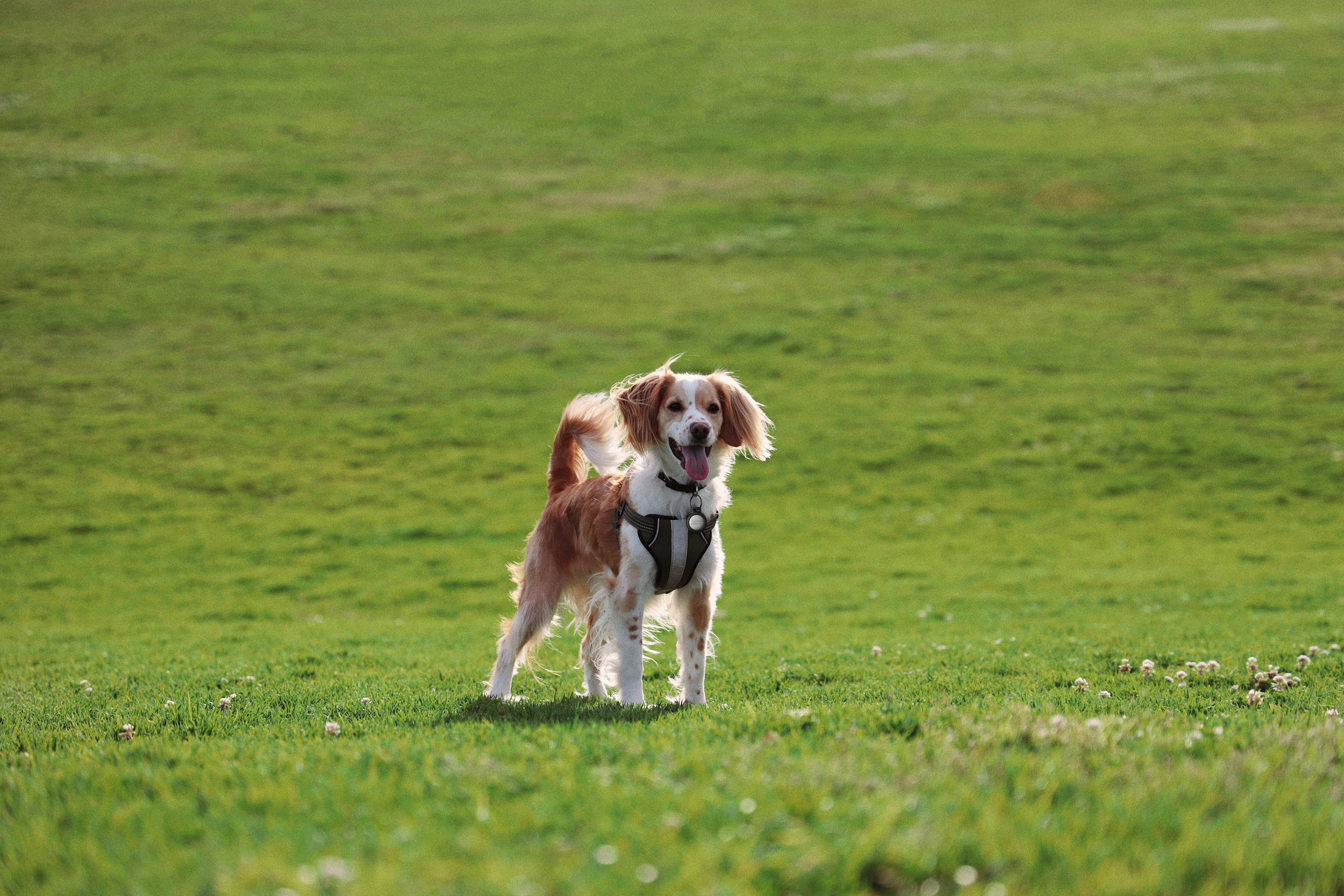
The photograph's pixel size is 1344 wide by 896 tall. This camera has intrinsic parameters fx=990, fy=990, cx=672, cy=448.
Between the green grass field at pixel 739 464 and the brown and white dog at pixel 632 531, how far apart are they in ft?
2.07

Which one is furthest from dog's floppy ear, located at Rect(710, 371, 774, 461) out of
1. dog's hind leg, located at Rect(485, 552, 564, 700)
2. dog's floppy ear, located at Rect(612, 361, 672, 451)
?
dog's hind leg, located at Rect(485, 552, 564, 700)

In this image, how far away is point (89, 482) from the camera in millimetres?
27859

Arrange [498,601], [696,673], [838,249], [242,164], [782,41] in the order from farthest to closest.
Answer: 1. [782,41]
2. [242,164]
3. [838,249]
4. [498,601]
5. [696,673]

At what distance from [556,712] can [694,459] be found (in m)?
2.18

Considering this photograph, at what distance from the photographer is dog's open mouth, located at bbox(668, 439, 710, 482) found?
7648 mm

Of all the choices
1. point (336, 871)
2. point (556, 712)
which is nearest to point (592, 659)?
point (556, 712)

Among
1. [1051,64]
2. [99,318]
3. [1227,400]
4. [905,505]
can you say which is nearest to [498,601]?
[905,505]

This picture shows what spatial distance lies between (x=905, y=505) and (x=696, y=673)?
19.1 meters

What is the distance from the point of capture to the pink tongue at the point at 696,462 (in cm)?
765

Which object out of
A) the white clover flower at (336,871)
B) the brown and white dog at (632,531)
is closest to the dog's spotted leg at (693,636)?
the brown and white dog at (632,531)

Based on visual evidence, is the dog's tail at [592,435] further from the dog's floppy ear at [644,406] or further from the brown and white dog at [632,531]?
the dog's floppy ear at [644,406]

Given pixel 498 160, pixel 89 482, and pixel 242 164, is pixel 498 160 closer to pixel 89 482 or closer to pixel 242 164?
pixel 242 164

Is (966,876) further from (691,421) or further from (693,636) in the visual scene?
(693,636)

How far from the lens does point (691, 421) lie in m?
7.64
